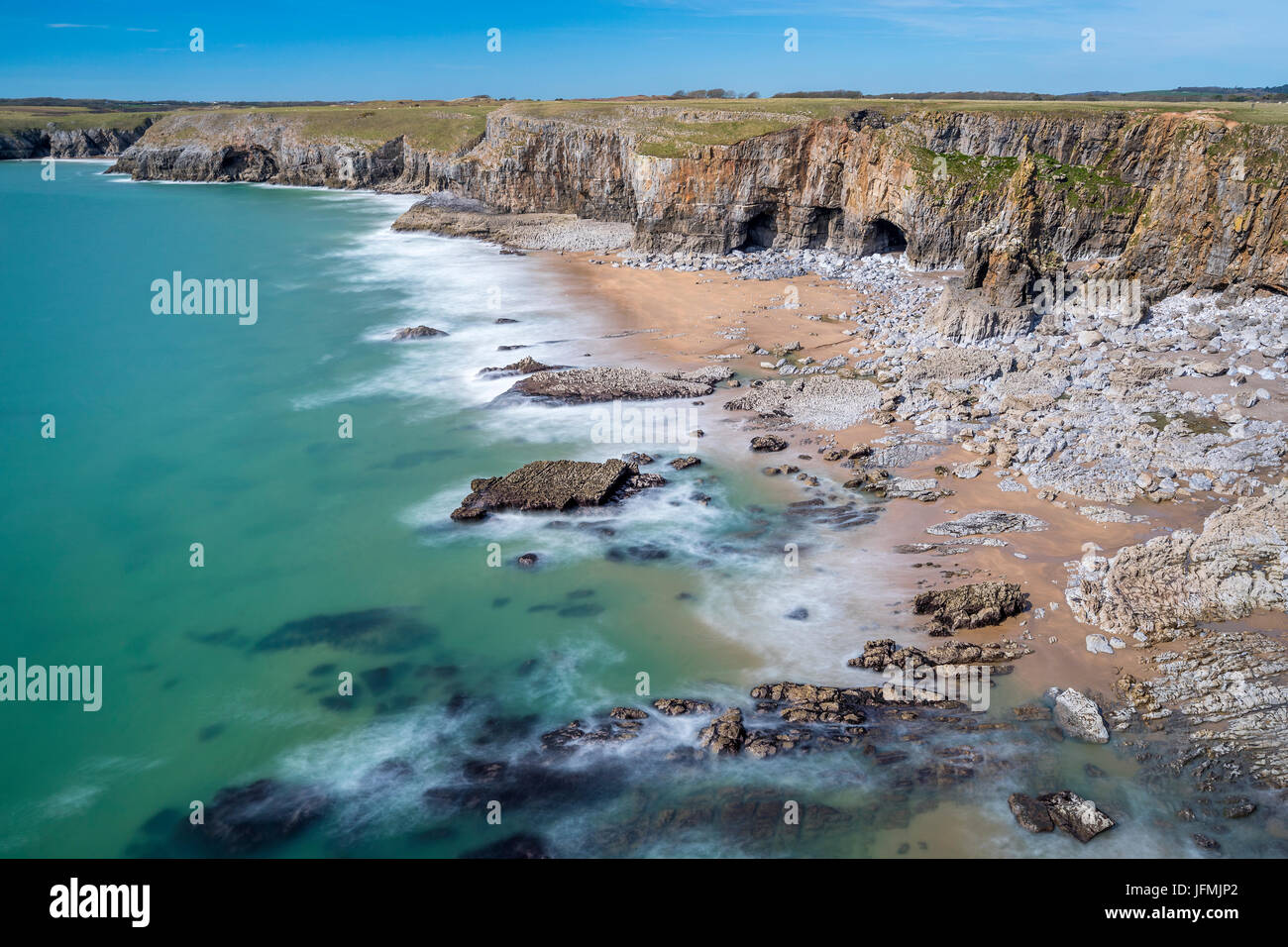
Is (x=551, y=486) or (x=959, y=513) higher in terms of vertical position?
(x=551, y=486)

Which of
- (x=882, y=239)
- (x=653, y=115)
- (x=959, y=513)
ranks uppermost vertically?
(x=653, y=115)

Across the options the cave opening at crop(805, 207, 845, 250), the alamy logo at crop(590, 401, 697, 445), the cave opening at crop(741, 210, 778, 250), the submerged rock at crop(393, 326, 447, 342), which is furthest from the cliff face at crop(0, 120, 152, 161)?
the alamy logo at crop(590, 401, 697, 445)

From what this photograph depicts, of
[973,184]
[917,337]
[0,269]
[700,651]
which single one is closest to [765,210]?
[973,184]

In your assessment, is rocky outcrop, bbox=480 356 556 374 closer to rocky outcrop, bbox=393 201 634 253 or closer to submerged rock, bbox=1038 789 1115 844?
rocky outcrop, bbox=393 201 634 253

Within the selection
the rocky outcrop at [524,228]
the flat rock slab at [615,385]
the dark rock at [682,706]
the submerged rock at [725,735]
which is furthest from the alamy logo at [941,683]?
the rocky outcrop at [524,228]

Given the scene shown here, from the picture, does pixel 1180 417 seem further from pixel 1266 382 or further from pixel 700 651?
pixel 700 651

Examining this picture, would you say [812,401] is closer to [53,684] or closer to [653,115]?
[53,684]
